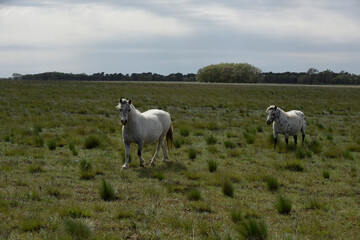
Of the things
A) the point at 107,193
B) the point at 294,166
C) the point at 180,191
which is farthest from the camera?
the point at 294,166

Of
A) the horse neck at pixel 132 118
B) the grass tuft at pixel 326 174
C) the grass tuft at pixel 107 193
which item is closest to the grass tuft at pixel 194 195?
the grass tuft at pixel 107 193

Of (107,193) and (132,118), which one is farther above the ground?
(132,118)

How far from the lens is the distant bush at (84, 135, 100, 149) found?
11.8 meters

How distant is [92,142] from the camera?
11820 millimetres

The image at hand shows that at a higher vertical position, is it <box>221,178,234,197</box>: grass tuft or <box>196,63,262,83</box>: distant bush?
<box>196,63,262,83</box>: distant bush

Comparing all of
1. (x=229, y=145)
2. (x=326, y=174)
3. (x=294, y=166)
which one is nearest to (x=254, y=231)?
(x=326, y=174)

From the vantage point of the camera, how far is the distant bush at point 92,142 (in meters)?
11.8

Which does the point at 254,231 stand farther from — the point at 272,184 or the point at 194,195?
the point at 272,184

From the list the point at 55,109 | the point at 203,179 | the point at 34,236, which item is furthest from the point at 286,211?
the point at 55,109

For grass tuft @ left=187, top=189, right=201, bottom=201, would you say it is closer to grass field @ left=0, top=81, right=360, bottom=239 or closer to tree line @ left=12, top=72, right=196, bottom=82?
grass field @ left=0, top=81, right=360, bottom=239

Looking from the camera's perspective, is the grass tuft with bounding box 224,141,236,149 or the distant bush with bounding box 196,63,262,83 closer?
the grass tuft with bounding box 224,141,236,149

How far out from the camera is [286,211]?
6238mm

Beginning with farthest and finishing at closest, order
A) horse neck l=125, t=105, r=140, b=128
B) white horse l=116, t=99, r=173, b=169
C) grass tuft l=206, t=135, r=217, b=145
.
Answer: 1. grass tuft l=206, t=135, r=217, b=145
2. horse neck l=125, t=105, r=140, b=128
3. white horse l=116, t=99, r=173, b=169

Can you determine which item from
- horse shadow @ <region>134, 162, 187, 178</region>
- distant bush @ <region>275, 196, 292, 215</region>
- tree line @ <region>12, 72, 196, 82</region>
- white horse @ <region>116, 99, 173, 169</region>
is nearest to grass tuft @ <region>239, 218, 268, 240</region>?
distant bush @ <region>275, 196, 292, 215</region>
